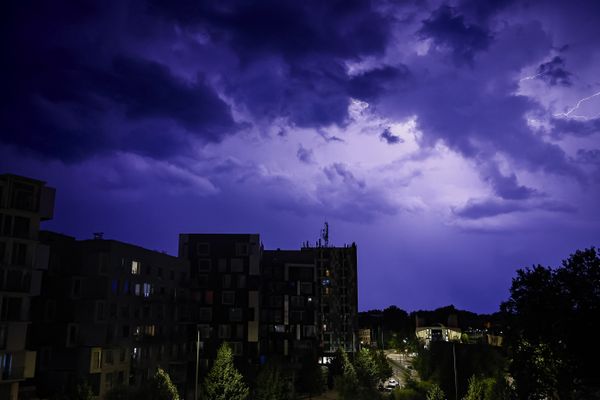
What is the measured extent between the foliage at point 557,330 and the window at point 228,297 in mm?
53502

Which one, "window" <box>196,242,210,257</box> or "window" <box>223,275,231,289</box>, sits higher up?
"window" <box>196,242,210,257</box>

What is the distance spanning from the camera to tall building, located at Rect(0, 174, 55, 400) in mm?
50281

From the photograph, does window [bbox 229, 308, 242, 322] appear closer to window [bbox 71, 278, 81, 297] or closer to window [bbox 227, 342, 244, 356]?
window [bbox 227, 342, 244, 356]

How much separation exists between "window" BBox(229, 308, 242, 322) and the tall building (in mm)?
39153

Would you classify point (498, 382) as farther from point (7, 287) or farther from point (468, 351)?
point (7, 287)

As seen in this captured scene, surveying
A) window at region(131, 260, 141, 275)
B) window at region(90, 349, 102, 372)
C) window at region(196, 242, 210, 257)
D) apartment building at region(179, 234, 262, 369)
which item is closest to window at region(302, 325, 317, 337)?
apartment building at region(179, 234, 262, 369)

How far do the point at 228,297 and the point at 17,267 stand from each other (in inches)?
1632

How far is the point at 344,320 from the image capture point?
141m

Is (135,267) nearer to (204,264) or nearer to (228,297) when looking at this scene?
(204,264)

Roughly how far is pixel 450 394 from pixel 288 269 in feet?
136

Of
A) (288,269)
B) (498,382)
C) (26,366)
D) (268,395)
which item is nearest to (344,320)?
(288,269)

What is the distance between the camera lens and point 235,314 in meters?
88.9

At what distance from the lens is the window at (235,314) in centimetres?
8875

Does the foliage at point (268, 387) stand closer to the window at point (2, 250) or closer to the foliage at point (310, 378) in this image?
the foliage at point (310, 378)
